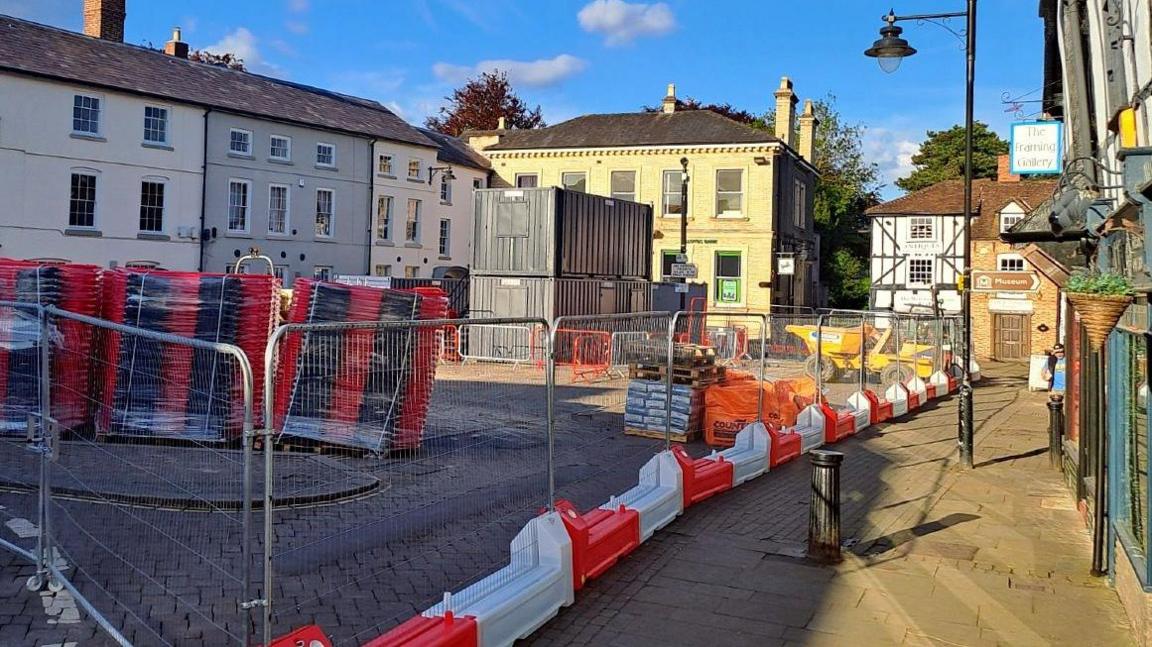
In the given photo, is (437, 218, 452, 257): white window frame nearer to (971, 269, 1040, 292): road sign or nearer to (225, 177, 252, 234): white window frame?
(225, 177, 252, 234): white window frame

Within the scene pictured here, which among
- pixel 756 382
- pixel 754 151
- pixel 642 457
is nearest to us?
pixel 642 457

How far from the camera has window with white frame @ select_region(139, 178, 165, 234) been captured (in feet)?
105

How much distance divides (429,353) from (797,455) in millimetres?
6685

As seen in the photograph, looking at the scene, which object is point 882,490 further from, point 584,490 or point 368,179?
point 368,179

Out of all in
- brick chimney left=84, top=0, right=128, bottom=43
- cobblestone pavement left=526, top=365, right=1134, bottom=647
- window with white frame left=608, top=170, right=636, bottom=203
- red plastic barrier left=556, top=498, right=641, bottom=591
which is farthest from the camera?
window with white frame left=608, top=170, right=636, bottom=203

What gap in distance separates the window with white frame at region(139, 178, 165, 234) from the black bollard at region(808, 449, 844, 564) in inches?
1171

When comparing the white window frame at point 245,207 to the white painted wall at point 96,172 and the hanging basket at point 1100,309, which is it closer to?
the white painted wall at point 96,172

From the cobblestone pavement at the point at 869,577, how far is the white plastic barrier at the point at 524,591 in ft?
0.50

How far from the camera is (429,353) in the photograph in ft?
26.7

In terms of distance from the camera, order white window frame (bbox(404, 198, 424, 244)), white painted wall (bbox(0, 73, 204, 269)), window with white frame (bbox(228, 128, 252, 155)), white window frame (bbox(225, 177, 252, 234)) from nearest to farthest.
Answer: white painted wall (bbox(0, 73, 204, 269)), white window frame (bbox(225, 177, 252, 234)), window with white frame (bbox(228, 128, 252, 155)), white window frame (bbox(404, 198, 424, 244))

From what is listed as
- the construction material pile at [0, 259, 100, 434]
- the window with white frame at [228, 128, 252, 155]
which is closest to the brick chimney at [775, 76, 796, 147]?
the window with white frame at [228, 128, 252, 155]

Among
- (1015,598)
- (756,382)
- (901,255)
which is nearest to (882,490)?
(756,382)

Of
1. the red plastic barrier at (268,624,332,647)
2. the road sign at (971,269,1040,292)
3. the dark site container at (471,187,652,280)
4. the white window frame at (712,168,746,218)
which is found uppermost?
the white window frame at (712,168,746,218)

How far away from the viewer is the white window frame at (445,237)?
148 ft
